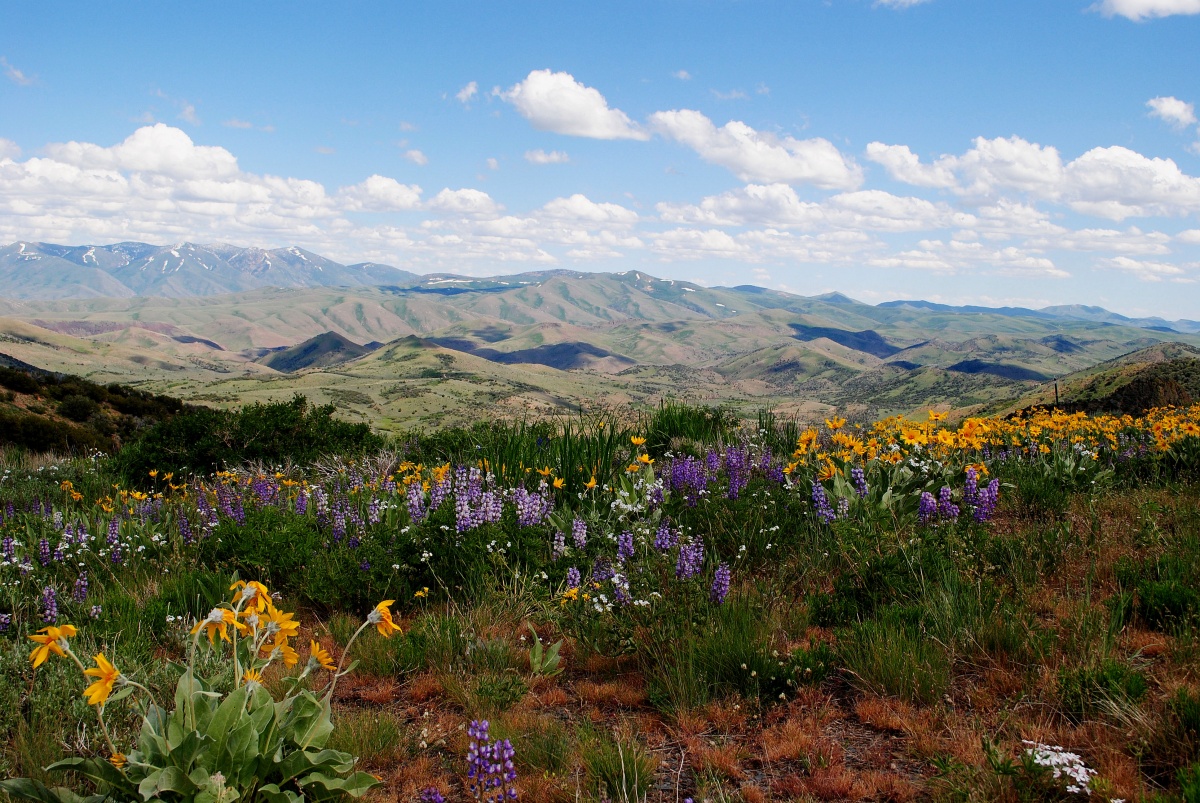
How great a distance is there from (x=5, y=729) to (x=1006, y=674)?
468 cm

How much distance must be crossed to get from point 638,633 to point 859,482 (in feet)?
8.13

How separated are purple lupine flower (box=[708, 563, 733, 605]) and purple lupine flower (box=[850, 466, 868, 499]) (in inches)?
70.8

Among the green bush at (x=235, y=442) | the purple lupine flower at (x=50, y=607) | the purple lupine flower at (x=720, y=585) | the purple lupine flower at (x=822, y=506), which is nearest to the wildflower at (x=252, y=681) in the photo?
the purple lupine flower at (x=720, y=585)

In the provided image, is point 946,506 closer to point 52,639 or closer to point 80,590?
point 52,639

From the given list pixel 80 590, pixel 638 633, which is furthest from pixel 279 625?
pixel 80 590

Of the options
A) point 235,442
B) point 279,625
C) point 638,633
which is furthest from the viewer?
point 235,442

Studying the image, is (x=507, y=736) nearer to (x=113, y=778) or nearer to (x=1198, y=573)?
(x=113, y=778)

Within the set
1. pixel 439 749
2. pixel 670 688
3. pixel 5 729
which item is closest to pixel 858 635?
pixel 670 688

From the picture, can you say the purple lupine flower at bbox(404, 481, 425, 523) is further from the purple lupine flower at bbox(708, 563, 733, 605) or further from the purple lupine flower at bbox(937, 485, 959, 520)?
the purple lupine flower at bbox(937, 485, 959, 520)

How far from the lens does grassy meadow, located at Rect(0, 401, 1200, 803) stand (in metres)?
2.89

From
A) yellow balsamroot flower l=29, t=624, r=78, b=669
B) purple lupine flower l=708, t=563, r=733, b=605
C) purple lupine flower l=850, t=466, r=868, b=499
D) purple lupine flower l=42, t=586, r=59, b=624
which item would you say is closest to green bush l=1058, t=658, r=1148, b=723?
purple lupine flower l=708, t=563, r=733, b=605

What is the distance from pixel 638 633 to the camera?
4.22 m

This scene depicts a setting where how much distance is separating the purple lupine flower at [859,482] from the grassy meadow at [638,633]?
0.02 metres

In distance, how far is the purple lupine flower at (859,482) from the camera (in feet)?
18.8
